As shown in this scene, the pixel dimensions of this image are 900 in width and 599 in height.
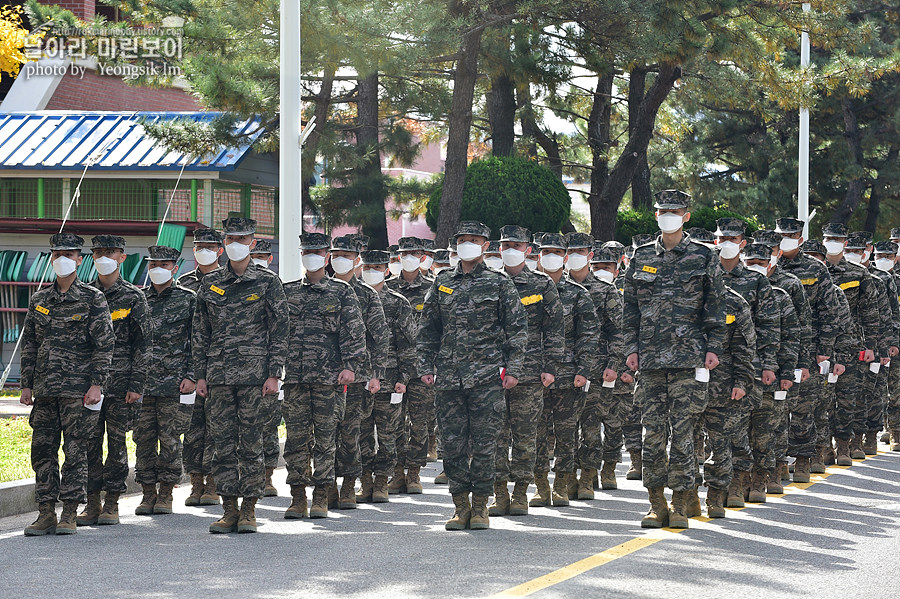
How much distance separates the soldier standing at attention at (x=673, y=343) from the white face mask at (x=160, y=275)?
13.4 ft

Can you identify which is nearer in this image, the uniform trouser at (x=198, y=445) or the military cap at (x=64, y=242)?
the military cap at (x=64, y=242)

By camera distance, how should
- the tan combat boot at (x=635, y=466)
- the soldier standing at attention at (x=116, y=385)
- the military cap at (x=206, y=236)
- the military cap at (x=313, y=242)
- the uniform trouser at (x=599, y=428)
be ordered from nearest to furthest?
the soldier standing at attention at (x=116, y=385), the military cap at (x=313, y=242), the military cap at (x=206, y=236), the uniform trouser at (x=599, y=428), the tan combat boot at (x=635, y=466)

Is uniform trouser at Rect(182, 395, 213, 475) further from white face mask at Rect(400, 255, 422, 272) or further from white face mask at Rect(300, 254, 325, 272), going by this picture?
white face mask at Rect(400, 255, 422, 272)

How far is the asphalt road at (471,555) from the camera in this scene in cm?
724

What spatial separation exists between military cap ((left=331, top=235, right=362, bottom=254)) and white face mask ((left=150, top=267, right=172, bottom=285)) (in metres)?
1.49

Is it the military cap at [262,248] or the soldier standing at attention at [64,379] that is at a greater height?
the military cap at [262,248]

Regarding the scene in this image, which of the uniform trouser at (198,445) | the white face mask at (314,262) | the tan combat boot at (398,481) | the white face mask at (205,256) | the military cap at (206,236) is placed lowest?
the tan combat boot at (398,481)

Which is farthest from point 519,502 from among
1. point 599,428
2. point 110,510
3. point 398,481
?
point 110,510

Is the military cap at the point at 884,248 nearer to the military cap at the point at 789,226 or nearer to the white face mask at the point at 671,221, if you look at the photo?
the military cap at the point at 789,226

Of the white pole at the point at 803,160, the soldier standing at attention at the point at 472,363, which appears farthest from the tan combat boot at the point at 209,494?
the white pole at the point at 803,160

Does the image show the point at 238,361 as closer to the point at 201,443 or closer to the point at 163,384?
the point at 163,384

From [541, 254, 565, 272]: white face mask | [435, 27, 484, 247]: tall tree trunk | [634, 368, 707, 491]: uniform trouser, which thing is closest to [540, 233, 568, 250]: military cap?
[541, 254, 565, 272]: white face mask

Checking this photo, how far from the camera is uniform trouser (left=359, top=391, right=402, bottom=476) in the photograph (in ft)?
36.4

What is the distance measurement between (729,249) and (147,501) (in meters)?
5.40
